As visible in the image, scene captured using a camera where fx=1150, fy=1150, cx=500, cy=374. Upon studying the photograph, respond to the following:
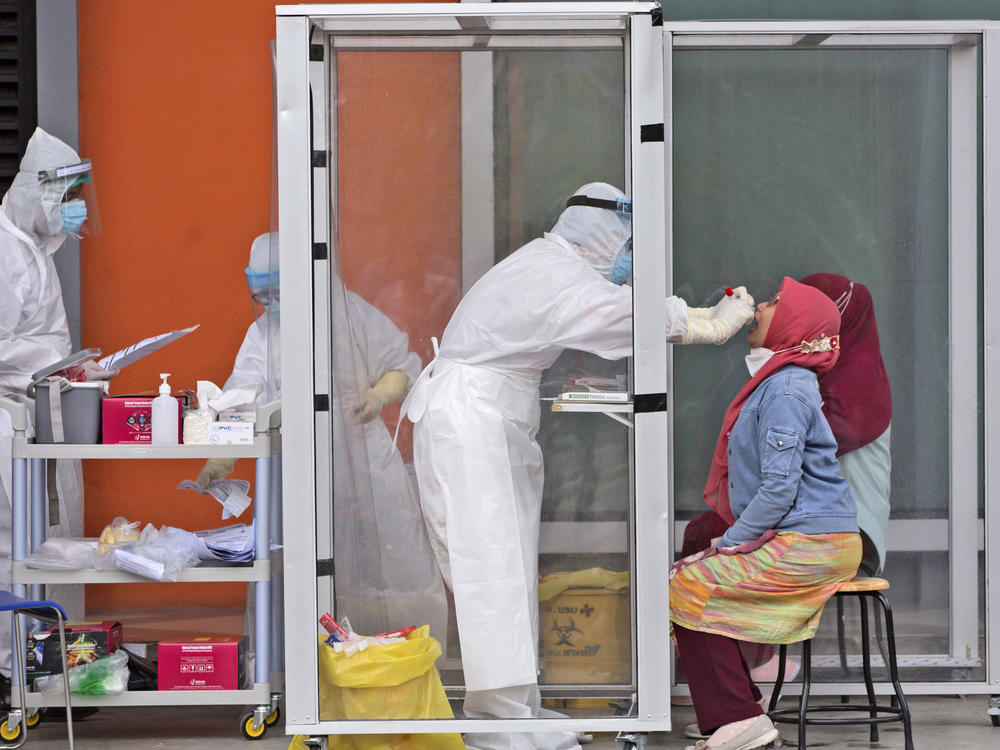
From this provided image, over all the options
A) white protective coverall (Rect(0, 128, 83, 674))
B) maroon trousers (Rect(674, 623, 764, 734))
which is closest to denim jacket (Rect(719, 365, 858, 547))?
maroon trousers (Rect(674, 623, 764, 734))

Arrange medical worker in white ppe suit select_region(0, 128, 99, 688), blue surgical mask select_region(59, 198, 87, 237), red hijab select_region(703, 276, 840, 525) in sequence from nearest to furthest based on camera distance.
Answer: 1. red hijab select_region(703, 276, 840, 525)
2. medical worker in white ppe suit select_region(0, 128, 99, 688)
3. blue surgical mask select_region(59, 198, 87, 237)

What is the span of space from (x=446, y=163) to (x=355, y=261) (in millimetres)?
365

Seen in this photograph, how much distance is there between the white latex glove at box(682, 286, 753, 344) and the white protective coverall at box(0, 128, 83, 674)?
7.38 ft

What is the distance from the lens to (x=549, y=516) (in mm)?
3178

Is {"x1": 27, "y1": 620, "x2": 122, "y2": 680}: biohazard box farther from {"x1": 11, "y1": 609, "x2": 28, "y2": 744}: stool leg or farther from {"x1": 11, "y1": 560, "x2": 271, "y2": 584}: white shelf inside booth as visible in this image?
{"x1": 11, "y1": 560, "x2": 271, "y2": 584}: white shelf inside booth

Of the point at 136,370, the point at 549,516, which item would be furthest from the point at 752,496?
the point at 136,370

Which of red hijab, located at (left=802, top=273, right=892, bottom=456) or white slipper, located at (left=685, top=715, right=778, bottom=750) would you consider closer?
white slipper, located at (left=685, top=715, right=778, bottom=750)

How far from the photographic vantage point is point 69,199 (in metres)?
4.10

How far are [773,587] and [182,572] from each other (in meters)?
1.72

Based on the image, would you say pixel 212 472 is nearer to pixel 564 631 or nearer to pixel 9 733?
pixel 9 733

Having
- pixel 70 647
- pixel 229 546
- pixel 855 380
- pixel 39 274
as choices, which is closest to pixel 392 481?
pixel 229 546

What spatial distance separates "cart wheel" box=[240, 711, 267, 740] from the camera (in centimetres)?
349

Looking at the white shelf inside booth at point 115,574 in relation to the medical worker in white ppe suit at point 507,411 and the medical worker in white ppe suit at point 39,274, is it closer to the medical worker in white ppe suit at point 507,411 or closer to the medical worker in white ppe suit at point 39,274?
the medical worker in white ppe suit at point 39,274

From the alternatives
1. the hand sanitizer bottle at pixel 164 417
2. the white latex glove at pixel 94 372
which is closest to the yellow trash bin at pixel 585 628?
the hand sanitizer bottle at pixel 164 417
